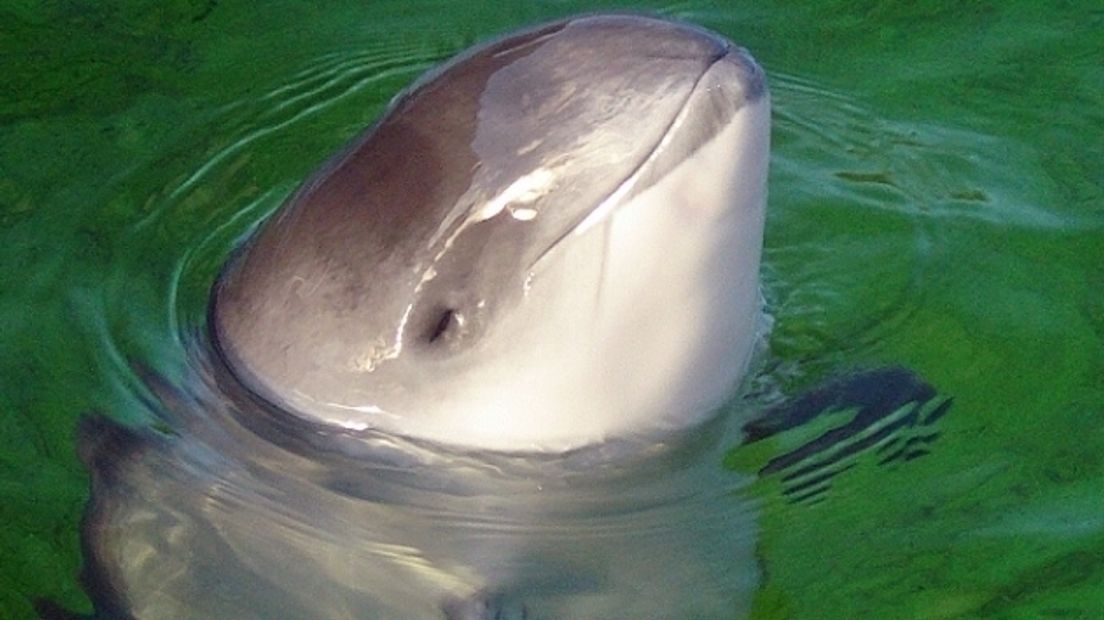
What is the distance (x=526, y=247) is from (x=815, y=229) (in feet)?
6.98

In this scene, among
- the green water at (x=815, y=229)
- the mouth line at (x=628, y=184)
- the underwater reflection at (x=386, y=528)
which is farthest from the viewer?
the green water at (x=815, y=229)

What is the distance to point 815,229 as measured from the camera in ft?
21.4

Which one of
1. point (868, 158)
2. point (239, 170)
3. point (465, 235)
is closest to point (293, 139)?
point (239, 170)

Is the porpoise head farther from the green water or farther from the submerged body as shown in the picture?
the green water

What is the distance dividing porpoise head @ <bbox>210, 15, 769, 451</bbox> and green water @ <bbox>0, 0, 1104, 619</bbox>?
62 centimetres

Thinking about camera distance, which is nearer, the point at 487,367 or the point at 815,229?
the point at 487,367

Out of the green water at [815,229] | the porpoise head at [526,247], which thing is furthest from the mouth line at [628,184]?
the green water at [815,229]

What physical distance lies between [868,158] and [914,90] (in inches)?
24.3

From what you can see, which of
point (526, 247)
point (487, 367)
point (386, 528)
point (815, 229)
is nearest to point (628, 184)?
point (526, 247)

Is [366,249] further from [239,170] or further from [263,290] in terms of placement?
[239,170]

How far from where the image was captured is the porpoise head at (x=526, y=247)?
456 centimetres

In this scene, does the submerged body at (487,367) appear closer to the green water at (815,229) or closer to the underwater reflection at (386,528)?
the underwater reflection at (386,528)

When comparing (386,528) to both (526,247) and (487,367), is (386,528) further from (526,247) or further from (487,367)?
(526,247)

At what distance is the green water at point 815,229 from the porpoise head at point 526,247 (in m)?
0.62
